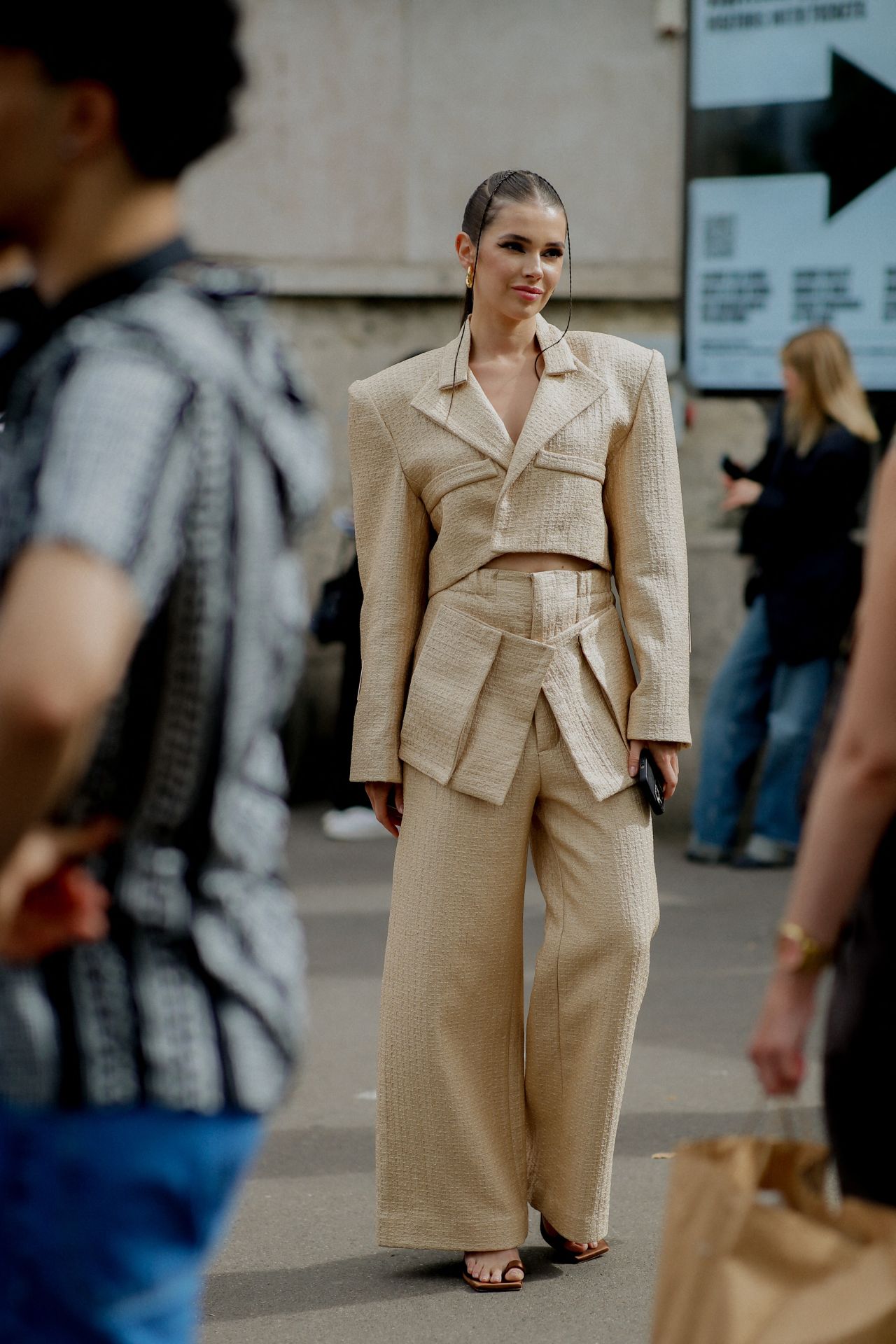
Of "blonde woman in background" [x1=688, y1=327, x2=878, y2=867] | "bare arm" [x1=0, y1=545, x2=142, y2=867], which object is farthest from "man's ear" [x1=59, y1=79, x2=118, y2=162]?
"blonde woman in background" [x1=688, y1=327, x2=878, y2=867]

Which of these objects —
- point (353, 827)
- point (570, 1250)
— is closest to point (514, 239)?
point (570, 1250)

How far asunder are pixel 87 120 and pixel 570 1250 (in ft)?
9.51

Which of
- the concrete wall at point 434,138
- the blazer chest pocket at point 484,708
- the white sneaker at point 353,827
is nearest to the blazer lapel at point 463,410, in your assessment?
the blazer chest pocket at point 484,708

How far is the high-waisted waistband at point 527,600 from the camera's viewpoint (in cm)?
373

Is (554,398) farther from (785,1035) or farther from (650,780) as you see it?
(785,1035)

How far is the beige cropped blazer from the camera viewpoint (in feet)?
12.3

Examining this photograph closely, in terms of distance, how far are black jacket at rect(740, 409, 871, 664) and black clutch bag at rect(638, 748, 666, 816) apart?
15.1 ft

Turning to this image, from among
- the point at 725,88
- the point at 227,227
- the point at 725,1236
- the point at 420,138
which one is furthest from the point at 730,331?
the point at 725,1236

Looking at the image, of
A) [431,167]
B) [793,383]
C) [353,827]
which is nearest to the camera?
[793,383]

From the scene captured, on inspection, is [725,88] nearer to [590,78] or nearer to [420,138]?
[590,78]

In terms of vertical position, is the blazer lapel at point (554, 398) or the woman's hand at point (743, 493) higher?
the blazer lapel at point (554, 398)

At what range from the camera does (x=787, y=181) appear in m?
9.55

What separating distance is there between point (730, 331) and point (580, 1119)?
6.57 meters

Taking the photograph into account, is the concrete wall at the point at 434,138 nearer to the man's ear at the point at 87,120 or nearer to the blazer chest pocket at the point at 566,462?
the blazer chest pocket at the point at 566,462
